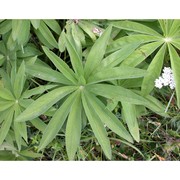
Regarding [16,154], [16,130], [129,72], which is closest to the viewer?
[129,72]

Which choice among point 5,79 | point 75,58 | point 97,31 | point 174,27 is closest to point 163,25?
point 174,27

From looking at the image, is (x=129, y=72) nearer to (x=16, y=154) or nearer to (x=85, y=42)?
(x=85, y=42)

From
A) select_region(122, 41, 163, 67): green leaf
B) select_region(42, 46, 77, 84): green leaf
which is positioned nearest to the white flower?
select_region(122, 41, 163, 67): green leaf

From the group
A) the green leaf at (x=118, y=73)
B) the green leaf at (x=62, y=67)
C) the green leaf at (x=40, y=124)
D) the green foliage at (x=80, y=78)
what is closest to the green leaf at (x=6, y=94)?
the green foliage at (x=80, y=78)

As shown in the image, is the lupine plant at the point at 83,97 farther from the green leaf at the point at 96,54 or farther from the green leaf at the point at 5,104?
the green leaf at the point at 5,104

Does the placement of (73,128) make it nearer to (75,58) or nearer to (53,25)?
(75,58)
